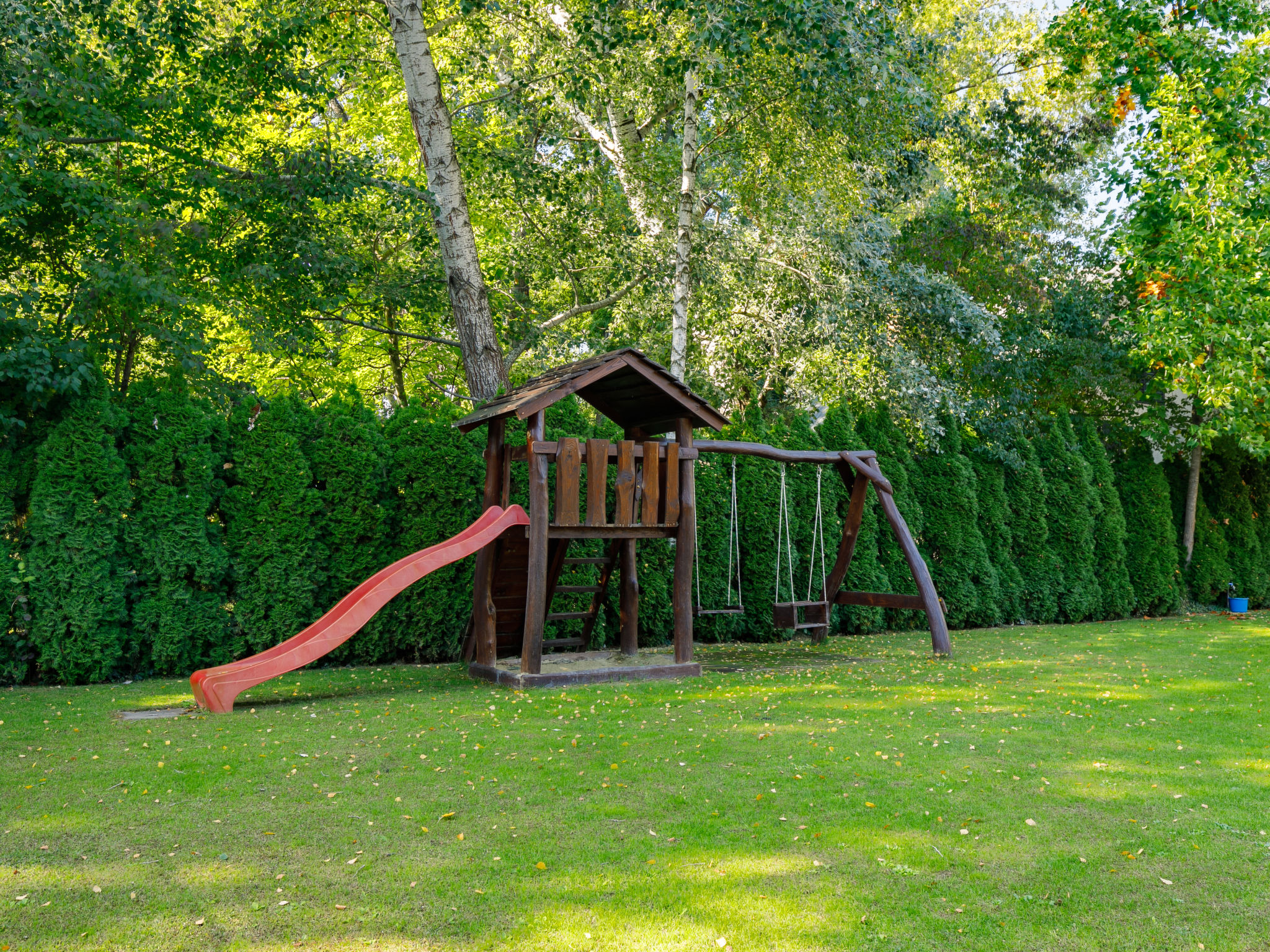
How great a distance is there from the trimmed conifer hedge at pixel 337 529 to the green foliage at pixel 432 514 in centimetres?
2

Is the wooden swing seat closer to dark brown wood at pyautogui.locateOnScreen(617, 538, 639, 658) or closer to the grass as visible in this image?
dark brown wood at pyautogui.locateOnScreen(617, 538, 639, 658)

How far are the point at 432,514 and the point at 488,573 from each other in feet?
5.04

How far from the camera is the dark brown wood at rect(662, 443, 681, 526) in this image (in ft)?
28.2

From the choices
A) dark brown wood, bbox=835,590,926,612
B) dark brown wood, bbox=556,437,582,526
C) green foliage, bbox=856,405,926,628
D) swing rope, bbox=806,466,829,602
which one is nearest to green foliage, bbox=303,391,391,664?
dark brown wood, bbox=556,437,582,526

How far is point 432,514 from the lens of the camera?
32.0ft

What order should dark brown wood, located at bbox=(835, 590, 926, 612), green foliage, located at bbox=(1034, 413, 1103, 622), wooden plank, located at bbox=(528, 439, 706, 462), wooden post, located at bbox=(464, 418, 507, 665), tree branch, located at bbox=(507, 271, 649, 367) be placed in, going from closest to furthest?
wooden plank, located at bbox=(528, 439, 706, 462)
wooden post, located at bbox=(464, 418, 507, 665)
dark brown wood, located at bbox=(835, 590, 926, 612)
green foliage, located at bbox=(1034, 413, 1103, 622)
tree branch, located at bbox=(507, 271, 649, 367)

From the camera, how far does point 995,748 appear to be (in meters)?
5.49

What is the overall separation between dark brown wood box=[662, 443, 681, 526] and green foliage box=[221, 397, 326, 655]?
10.8ft

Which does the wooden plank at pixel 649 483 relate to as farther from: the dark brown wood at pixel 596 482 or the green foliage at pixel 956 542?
the green foliage at pixel 956 542

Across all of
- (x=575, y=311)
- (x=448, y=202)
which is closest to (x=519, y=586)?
(x=448, y=202)

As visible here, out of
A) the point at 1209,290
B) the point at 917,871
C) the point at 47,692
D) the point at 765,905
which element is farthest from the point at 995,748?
the point at 1209,290

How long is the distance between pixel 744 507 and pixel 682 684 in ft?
12.9

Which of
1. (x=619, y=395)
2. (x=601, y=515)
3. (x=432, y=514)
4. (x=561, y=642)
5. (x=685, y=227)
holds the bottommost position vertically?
(x=561, y=642)

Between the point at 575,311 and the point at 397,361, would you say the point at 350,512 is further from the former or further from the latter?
the point at 397,361
